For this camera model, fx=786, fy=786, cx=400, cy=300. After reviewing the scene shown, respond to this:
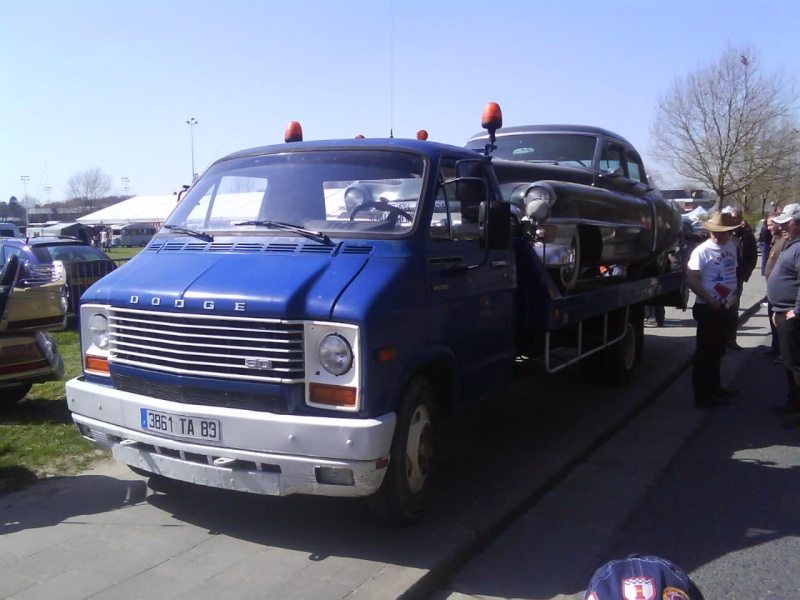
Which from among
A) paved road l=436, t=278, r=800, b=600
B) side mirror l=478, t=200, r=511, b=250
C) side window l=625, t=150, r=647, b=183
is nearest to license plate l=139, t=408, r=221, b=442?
paved road l=436, t=278, r=800, b=600

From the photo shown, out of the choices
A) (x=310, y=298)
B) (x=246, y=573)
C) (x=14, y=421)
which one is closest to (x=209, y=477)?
(x=246, y=573)

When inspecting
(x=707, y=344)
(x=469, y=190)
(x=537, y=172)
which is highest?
(x=537, y=172)

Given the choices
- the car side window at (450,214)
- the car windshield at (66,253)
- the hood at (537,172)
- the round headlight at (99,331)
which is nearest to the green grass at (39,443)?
the round headlight at (99,331)

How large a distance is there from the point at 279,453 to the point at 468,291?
173cm

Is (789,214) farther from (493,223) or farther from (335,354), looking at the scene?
(335,354)

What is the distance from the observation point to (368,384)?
401 centimetres

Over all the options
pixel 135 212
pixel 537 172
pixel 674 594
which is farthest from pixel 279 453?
pixel 135 212

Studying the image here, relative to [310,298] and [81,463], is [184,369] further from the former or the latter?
[81,463]

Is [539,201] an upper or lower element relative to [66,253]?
upper

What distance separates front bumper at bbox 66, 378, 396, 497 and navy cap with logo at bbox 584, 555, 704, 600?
1.93 meters

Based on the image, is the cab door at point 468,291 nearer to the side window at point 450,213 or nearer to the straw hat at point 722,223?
the side window at point 450,213

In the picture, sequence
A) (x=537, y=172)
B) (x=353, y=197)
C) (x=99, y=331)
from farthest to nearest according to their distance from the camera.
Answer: (x=537, y=172)
(x=353, y=197)
(x=99, y=331)

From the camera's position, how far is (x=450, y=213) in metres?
5.11

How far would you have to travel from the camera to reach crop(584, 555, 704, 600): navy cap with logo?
6.69ft
